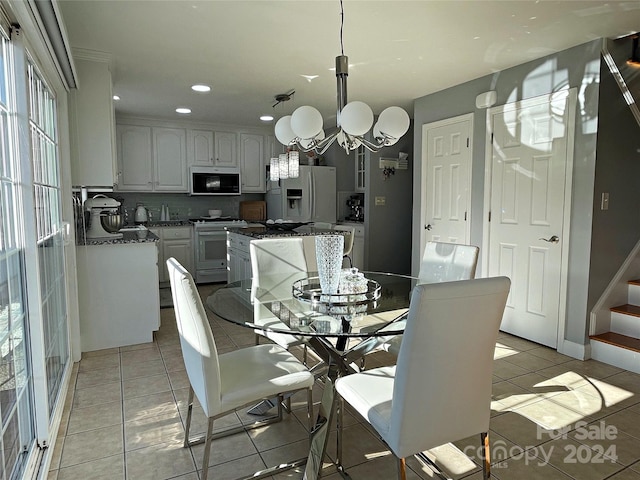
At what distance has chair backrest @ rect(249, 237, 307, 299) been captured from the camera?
2.84m

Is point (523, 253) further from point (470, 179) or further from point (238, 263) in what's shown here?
point (238, 263)

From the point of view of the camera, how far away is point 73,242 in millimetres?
3090

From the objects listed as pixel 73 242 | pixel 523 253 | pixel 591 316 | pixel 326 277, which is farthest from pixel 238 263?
pixel 591 316

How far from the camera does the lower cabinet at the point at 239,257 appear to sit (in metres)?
4.24

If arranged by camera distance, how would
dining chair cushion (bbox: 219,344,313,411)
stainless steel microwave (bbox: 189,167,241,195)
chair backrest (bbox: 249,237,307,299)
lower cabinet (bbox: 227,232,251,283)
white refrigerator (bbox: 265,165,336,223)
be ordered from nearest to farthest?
dining chair cushion (bbox: 219,344,313,411), chair backrest (bbox: 249,237,307,299), lower cabinet (bbox: 227,232,251,283), stainless steel microwave (bbox: 189,167,241,195), white refrigerator (bbox: 265,165,336,223)

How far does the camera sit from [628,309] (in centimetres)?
325

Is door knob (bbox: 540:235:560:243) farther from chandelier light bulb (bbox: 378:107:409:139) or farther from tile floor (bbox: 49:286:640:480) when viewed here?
chandelier light bulb (bbox: 378:107:409:139)

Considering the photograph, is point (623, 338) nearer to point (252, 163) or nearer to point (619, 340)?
point (619, 340)

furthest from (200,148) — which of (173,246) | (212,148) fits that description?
(173,246)

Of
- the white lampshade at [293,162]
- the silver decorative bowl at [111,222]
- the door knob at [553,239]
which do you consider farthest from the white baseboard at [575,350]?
→ the silver decorative bowl at [111,222]

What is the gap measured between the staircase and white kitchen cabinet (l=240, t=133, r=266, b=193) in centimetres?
476

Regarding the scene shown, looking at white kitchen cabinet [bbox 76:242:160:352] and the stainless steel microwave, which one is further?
the stainless steel microwave

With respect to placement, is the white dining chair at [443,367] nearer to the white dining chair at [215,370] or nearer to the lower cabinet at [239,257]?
the white dining chair at [215,370]

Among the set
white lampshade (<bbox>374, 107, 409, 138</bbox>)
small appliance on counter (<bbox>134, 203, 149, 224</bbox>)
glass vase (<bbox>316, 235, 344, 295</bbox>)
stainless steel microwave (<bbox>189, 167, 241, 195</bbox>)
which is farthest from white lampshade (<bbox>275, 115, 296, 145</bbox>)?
small appliance on counter (<bbox>134, 203, 149, 224</bbox>)
